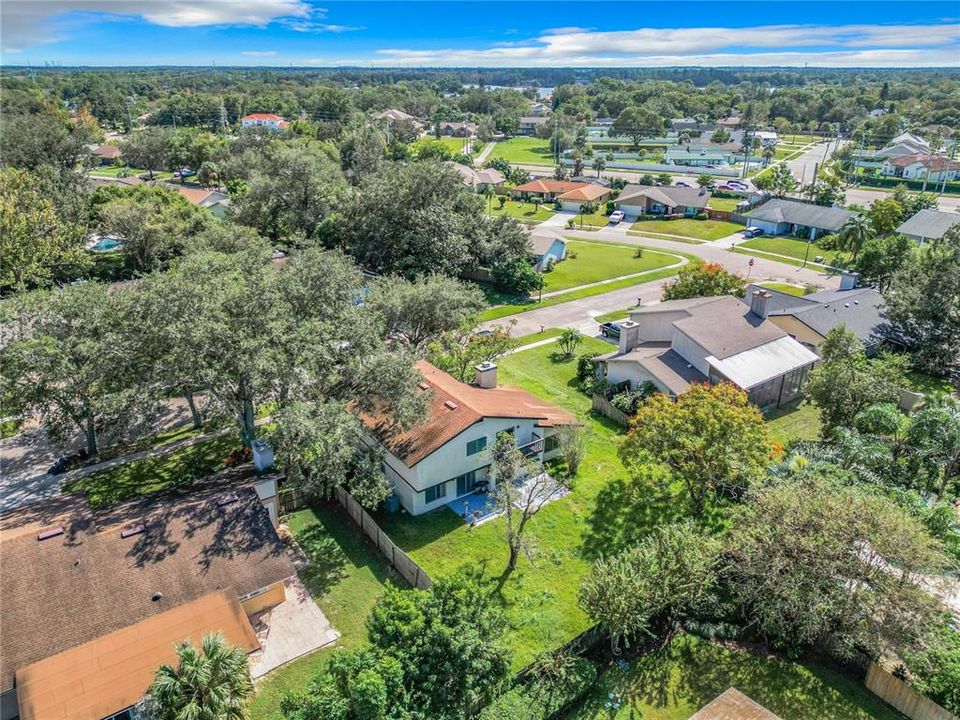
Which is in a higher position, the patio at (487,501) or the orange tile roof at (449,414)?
the orange tile roof at (449,414)

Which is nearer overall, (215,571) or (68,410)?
(215,571)

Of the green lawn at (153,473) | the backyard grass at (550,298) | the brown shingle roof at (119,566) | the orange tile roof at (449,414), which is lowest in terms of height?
the backyard grass at (550,298)

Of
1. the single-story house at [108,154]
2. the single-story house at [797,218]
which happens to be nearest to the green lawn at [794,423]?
the single-story house at [797,218]

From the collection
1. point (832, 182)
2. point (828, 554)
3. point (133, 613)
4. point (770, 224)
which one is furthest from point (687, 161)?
point (133, 613)

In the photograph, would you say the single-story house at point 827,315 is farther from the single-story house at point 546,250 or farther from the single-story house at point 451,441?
the single-story house at point 546,250

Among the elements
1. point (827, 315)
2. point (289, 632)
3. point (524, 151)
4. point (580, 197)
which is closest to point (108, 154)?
point (524, 151)

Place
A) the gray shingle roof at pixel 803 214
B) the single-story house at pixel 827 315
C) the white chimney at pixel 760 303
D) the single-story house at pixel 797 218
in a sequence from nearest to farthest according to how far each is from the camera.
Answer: the white chimney at pixel 760 303, the single-story house at pixel 827 315, the gray shingle roof at pixel 803 214, the single-story house at pixel 797 218

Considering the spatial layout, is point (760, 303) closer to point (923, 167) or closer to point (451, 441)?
point (451, 441)

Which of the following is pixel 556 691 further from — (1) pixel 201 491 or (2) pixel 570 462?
(1) pixel 201 491

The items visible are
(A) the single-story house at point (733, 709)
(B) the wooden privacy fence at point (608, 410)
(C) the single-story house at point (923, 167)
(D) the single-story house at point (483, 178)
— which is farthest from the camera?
(C) the single-story house at point (923, 167)
